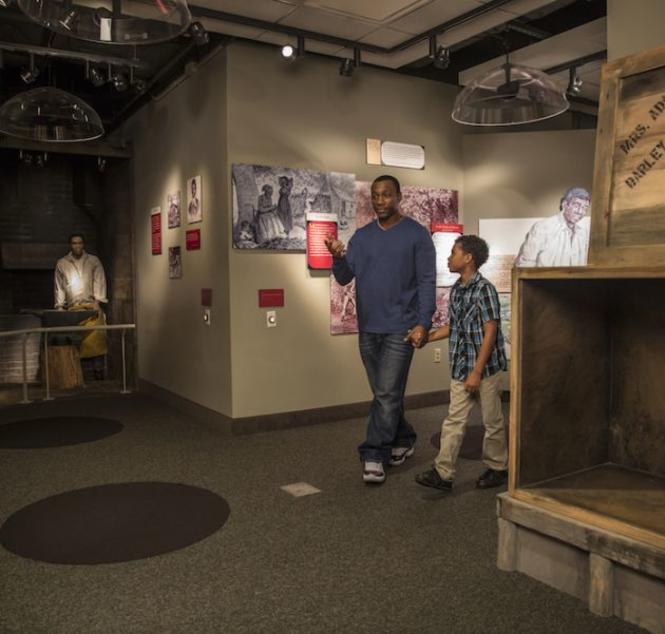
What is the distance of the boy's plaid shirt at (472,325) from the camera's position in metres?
3.50

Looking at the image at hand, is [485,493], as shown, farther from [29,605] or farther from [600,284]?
Answer: [29,605]

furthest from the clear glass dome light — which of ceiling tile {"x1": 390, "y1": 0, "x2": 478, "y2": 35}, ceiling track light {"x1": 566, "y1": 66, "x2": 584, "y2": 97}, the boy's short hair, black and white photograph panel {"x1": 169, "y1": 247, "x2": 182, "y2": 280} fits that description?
black and white photograph panel {"x1": 169, "y1": 247, "x2": 182, "y2": 280}

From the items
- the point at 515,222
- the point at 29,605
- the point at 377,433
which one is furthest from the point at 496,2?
the point at 29,605

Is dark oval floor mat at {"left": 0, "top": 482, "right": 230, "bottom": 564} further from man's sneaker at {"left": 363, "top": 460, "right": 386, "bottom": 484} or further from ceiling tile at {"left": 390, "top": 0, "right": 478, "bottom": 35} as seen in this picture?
ceiling tile at {"left": 390, "top": 0, "right": 478, "bottom": 35}

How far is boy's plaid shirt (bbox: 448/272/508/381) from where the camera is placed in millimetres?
3500

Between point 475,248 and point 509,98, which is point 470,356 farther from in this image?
point 509,98

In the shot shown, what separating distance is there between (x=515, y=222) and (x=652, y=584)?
5.05m

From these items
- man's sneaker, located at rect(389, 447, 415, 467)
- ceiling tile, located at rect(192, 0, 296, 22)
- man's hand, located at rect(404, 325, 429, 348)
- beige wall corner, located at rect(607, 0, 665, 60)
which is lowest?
man's sneaker, located at rect(389, 447, 415, 467)

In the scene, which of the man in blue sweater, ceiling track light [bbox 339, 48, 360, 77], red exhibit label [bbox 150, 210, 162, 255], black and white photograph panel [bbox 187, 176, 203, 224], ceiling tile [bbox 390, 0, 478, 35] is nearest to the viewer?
the man in blue sweater

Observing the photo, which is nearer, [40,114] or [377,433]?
[377,433]

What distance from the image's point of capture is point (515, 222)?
635 centimetres

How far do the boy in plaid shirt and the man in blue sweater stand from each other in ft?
0.71

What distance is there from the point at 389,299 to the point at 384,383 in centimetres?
49

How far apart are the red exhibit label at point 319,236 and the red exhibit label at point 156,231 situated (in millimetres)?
1981
